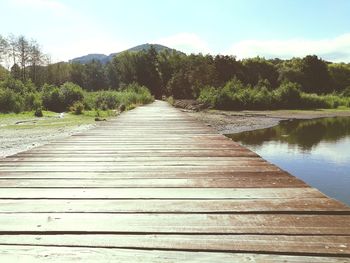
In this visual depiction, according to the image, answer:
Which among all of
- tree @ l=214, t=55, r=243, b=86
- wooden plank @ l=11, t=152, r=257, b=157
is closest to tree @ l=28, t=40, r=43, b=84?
tree @ l=214, t=55, r=243, b=86

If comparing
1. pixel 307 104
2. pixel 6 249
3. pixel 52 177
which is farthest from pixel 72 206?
pixel 307 104

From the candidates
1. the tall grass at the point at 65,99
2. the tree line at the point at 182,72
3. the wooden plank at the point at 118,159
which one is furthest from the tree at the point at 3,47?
A: the wooden plank at the point at 118,159

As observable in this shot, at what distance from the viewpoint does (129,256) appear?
5.84ft

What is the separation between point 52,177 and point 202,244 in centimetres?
205

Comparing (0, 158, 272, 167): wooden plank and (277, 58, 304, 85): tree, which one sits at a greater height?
(277, 58, 304, 85): tree

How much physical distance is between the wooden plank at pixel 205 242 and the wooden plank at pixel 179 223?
2.6 inches

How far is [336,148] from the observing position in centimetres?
1588

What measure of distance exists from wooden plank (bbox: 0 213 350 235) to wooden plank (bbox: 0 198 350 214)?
9 cm

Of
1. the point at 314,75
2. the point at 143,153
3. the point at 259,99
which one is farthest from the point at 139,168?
the point at 314,75

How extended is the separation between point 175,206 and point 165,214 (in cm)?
18

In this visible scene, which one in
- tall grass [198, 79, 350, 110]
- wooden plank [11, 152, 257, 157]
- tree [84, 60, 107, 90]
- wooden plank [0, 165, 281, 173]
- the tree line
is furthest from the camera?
tree [84, 60, 107, 90]

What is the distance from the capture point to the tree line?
52.5 m

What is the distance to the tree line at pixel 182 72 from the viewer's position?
172 ft

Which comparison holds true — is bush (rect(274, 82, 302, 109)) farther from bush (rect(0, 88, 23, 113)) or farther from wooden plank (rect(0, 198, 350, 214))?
wooden plank (rect(0, 198, 350, 214))
